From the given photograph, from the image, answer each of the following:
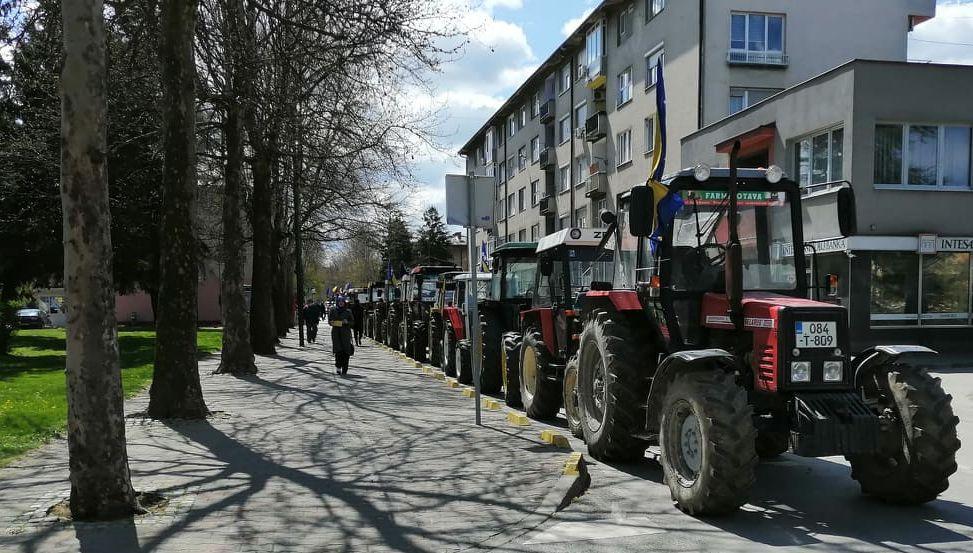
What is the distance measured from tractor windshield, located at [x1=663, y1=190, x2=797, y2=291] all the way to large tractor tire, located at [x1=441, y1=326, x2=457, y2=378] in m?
10.9

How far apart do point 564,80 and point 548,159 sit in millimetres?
4517

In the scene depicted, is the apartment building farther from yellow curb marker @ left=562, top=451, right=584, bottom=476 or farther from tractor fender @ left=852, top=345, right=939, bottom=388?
tractor fender @ left=852, top=345, right=939, bottom=388

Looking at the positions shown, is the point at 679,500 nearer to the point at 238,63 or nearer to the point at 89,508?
the point at 89,508

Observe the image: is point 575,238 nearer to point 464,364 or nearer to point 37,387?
point 464,364

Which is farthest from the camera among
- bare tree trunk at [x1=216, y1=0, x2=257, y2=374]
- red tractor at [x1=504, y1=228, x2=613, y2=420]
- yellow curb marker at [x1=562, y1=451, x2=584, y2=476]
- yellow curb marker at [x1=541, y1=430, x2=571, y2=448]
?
bare tree trunk at [x1=216, y1=0, x2=257, y2=374]

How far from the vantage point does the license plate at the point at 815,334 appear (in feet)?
19.2

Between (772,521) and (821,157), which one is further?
(821,157)

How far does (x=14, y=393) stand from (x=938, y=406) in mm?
13464

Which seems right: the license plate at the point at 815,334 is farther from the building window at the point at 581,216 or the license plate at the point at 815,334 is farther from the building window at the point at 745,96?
the building window at the point at 581,216

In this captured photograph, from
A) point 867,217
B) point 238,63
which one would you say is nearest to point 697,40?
point 867,217

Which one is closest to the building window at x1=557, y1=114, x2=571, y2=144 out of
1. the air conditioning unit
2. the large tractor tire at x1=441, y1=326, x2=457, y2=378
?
the air conditioning unit

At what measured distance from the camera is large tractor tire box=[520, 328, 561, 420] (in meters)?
10.7

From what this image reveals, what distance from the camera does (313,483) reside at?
669 cm

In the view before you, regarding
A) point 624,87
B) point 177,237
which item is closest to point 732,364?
point 177,237
